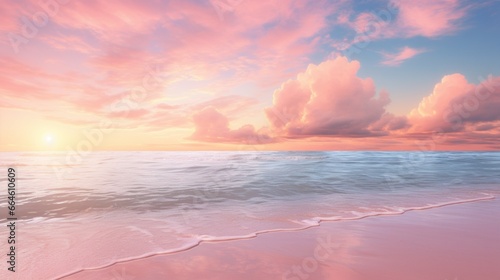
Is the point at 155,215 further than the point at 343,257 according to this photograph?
Yes

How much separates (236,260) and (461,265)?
4.15m

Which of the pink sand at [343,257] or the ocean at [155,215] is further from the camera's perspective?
the ocean at [155,215]

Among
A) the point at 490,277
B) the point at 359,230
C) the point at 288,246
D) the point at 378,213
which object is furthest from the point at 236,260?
the point at 378,213

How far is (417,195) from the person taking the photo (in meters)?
13.6

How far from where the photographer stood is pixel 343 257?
17.7 feet

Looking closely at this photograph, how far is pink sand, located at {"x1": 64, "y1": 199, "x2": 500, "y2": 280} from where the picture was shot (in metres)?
4.68

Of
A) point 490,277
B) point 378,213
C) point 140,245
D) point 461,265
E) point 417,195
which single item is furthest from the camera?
point 417,195

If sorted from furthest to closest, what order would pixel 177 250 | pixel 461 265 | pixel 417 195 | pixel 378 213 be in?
pixel 417 195
pixel 378 213
pixel 177 250
pixel 461 265

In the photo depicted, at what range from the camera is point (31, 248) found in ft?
20.0

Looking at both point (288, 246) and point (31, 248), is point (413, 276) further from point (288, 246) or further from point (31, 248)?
point (31, 248)

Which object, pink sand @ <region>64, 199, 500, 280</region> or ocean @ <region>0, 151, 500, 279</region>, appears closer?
pink sand @ <region>64, 199, 500, 280</region>

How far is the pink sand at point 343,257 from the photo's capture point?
4.68m

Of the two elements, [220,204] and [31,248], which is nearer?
[31,248]

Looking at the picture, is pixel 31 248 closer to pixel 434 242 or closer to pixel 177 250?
pixel 177 250
